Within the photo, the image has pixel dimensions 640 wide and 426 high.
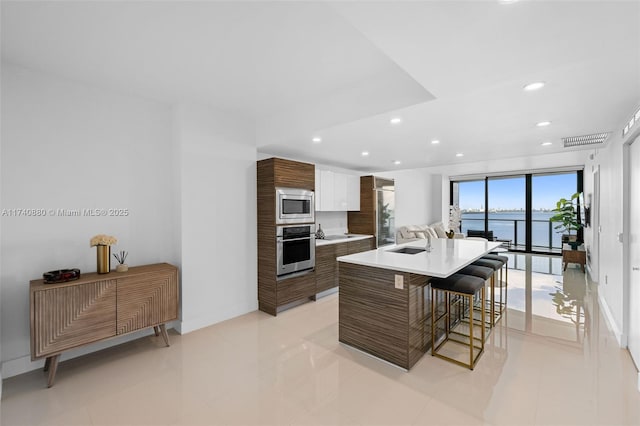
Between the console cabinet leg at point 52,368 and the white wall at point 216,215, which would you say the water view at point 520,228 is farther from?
the console cabinet leg at point 52,368

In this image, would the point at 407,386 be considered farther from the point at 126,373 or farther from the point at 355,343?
the point at 126,373

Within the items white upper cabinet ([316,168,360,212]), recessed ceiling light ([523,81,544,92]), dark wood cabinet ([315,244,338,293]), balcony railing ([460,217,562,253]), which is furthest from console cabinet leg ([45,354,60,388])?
balcony railing ([460,217,562,253])

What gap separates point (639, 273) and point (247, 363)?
3428 mm

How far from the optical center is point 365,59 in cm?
226

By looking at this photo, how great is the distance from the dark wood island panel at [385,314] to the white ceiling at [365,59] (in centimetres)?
153

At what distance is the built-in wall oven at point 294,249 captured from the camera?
371 centimetres

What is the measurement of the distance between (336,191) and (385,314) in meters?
2.98

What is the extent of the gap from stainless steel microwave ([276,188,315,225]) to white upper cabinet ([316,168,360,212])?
75cm

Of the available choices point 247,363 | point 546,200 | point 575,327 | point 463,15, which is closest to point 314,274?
point 247,363

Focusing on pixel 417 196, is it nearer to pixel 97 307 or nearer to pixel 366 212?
pixel 366 212

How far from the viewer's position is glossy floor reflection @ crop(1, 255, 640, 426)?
1890mm

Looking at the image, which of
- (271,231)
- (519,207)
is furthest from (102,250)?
(519,207)

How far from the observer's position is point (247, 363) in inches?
101

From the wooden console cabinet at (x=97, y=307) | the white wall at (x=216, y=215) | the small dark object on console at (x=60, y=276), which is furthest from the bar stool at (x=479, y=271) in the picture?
the small dark object on console at (x=60, y=276)
